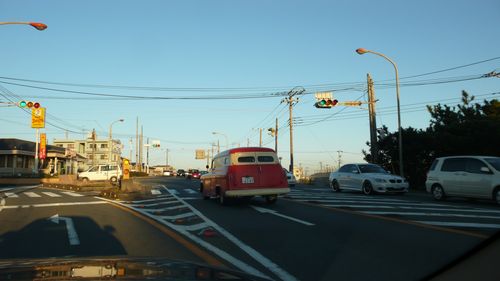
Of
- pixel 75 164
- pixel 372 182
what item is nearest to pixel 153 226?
pixel 372 182

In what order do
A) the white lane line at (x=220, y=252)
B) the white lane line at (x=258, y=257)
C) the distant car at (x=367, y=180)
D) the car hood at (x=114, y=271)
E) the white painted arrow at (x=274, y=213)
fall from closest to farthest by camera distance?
the car hood at (x=114, y=271), the white lane line at (x=258, y=257), the white lane line at (x=220, y=252), the white painted arrow at (x=274, y=213), the distant car at (x=367, y=180)

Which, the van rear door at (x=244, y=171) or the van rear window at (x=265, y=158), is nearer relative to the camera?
the van rear door at (x=244, y=171)

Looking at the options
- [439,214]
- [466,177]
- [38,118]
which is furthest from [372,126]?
[38,118]

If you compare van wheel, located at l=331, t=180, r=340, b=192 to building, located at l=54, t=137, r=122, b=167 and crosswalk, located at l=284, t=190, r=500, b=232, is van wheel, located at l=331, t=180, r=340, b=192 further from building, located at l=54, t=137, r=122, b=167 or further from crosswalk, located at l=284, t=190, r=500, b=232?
building, located at l=54, t=137, r=122, b=167

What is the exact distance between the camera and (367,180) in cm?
2150

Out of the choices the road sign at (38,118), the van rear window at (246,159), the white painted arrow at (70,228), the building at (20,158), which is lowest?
the white painted arrow at (70,228)

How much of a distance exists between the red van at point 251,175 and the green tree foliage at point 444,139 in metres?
13.7

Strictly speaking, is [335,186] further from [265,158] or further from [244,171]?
[244,171]

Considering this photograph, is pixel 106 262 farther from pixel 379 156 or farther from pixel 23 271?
pixel 379 156

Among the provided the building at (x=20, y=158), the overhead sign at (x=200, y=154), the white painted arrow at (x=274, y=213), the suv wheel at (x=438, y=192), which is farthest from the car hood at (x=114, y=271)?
the overhead sign at (x=200, y=154)

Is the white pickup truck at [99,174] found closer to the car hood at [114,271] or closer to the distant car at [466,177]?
the distant car at [466,177]

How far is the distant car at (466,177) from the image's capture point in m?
15.6

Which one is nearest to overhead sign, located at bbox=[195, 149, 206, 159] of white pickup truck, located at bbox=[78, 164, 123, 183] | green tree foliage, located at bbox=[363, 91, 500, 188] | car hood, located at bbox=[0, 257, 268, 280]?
white pickup truck, located at bbox=[78, 164, 123, 183]

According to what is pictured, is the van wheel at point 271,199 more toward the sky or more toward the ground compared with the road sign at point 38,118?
more toward the ground
